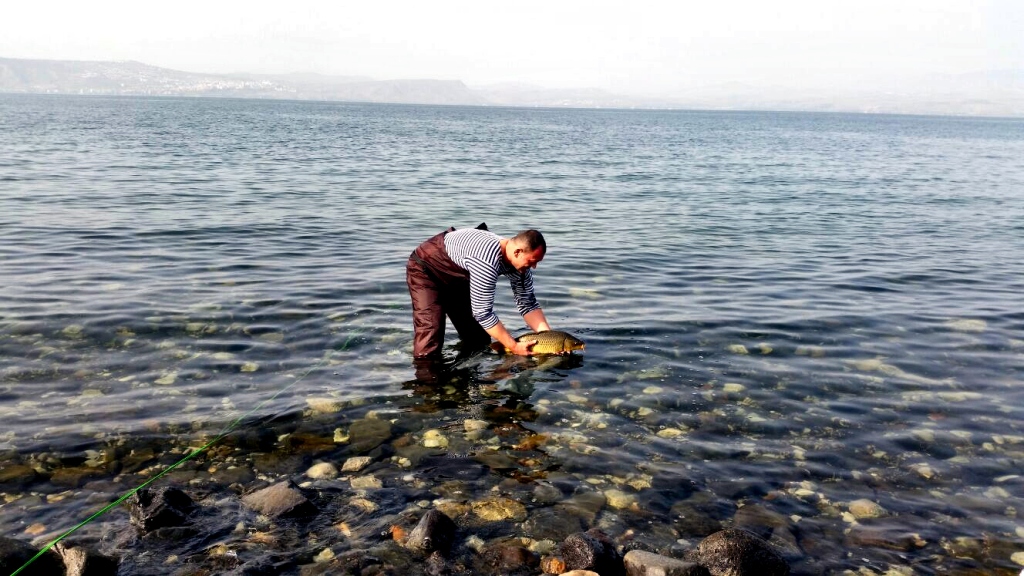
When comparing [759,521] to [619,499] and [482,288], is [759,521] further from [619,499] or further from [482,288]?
[482,288]

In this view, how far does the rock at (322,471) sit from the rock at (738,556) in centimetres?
365

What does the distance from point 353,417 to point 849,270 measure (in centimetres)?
1378

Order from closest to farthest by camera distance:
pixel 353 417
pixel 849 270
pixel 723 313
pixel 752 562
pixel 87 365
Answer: pixel 752 562 → pixel 353 417 → pixel 87 365 → pixel 723 313 → pixel 849 270

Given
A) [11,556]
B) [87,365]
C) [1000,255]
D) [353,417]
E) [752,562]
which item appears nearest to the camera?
[11,556]

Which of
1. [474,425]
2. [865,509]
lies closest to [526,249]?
[474,425]

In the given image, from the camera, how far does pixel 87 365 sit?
34.8 ft

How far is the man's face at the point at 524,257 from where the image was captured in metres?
9.22

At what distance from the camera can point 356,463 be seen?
315 inches

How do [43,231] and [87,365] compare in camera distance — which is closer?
[87,365]

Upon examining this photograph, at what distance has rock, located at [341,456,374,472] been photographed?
789 cm

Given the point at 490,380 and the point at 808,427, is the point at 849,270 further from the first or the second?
the point at 490,380

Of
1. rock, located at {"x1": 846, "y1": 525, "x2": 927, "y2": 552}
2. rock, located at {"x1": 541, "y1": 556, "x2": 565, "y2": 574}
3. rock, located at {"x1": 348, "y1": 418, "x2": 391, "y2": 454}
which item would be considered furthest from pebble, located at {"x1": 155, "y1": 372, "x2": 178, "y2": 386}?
rock, located at {"x1": 846, "y1": 525, "x2": 927, "y2": 552}

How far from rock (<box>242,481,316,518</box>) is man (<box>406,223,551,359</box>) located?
140 inches

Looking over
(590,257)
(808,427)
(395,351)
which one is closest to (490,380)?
(395,351)
